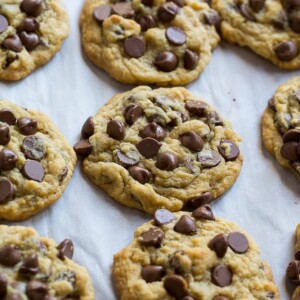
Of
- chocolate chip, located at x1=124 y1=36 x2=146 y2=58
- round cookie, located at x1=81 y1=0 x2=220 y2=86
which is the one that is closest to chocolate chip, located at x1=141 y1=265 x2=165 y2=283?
round cookie, located at x1=81 y1=0 x2=220 y2=86

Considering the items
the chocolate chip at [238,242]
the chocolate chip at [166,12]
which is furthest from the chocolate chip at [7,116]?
the chocolate chip at [238,242]

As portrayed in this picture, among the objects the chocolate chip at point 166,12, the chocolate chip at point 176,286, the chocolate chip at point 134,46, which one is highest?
the chocolate chip at point 166,12

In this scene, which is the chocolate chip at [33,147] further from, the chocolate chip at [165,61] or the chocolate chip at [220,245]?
the chocolate chip at [220,245]

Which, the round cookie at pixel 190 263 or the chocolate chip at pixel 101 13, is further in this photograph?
the chocolate chip at pixel 101 13

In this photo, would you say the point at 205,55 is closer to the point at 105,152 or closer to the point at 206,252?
the point at 105,152

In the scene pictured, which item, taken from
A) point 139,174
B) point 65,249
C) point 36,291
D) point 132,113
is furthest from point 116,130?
point 36,291

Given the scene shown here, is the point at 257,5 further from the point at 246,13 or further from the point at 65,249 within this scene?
the point at 65,249

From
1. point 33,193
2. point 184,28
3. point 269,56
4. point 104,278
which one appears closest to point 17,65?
point 33,193
